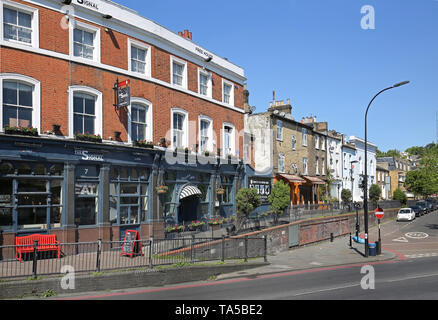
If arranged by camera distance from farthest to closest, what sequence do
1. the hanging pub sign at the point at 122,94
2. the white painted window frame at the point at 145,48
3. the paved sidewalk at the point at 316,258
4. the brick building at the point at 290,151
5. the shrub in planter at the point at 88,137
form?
the brick building at the point at 290,151
the white painted window frame at the point at 145,48
the hanging pub sign at the point at 122,94
the shrub in planter at the point at 88,137
the paved sidewalk at the point at 316,258

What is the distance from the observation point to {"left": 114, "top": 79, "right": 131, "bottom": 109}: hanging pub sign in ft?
61.7

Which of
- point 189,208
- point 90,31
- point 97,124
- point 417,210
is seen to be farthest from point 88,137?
point 417,210

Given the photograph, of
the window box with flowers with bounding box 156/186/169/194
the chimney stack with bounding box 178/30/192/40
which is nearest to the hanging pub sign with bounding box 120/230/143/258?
the window box with flowers with bounding box 156/186/169/194

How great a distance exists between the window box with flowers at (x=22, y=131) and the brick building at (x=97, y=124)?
42mm

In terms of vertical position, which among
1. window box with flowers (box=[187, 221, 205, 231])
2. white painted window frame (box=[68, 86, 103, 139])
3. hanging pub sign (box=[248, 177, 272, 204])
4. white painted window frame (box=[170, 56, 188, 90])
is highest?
white painted window frame (box=[170, 56, 188, 90])

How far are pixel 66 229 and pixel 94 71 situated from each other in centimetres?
777

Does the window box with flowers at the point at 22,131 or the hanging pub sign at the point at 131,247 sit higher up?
the window box with flowers at the point at 22,131

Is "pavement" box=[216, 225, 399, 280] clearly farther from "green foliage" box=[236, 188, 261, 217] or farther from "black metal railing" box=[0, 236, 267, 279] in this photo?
"green foliage" box=[236, 188, 261, 217]

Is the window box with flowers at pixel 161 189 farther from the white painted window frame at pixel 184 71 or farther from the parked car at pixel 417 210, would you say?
the parked car at pixel 417 210

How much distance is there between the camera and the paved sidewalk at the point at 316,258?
55.8ft

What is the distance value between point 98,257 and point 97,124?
8363 millimetres

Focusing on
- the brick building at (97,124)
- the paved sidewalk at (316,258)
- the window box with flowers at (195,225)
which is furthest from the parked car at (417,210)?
the window box with flowers at (195,225)

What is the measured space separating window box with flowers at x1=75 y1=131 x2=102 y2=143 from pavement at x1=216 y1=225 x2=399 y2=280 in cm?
859

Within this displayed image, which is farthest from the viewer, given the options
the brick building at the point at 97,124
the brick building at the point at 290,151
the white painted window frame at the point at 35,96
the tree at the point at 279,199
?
the brick building at the point at 290,151
